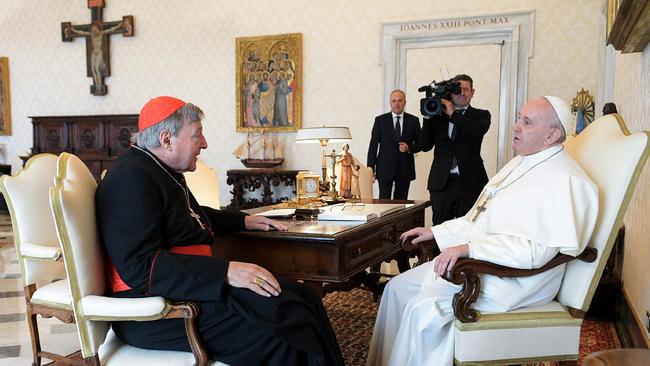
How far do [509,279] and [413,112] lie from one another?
18.9 feet

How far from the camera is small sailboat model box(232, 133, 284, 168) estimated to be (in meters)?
8.48

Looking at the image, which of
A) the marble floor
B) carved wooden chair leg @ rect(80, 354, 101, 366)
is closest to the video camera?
the marble floor

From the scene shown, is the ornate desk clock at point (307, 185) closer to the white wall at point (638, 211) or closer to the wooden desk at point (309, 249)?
the wooden desk at point (309, 249)

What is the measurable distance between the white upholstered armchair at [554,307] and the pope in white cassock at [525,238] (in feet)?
0.17

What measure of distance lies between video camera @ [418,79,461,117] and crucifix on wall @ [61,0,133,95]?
680cm

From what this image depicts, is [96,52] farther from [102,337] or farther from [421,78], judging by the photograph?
[102,337]

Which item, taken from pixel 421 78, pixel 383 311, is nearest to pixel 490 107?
pixel 421 78

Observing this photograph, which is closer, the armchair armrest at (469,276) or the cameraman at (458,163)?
the armchair armrest at (469,276)

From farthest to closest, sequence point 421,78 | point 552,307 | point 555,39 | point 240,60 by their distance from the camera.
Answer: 1. point 240,60
2. point 421,78
3. point 555,39
4. point 552,307

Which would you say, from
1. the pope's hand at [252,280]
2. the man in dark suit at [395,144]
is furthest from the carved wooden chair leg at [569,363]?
the man in dark suit at [395,144]

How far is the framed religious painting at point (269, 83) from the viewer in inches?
328

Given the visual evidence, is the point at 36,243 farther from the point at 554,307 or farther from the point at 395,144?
the point at 395,144

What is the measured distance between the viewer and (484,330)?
6.67 feet

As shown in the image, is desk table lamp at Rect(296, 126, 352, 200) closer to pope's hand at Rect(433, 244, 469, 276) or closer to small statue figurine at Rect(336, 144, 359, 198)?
small statue figurine at Rect(336, 144, 359, 198)
